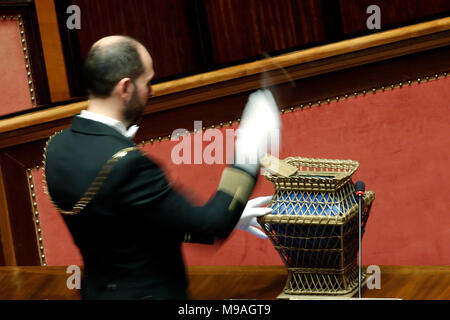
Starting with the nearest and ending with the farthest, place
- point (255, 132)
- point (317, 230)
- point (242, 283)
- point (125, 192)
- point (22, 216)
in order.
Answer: point (125, 192), point (255, 132), point (317, 230), point (242, 283), point (22, 216)

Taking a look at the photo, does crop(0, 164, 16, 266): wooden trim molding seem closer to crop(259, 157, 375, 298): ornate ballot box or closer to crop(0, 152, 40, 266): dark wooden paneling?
crop(0, 152, 40, 266): dark wooden paneling

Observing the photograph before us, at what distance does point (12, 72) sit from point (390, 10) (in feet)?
4.60

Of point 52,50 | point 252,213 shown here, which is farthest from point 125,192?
point 52,50

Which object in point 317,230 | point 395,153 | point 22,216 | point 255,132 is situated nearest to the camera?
point 255,132

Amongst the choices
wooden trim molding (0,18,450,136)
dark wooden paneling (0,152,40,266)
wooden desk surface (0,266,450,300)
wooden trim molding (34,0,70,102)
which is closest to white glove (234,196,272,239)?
wooden desk surface (0,266,450,300)

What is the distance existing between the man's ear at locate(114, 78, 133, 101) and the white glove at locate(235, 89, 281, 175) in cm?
21

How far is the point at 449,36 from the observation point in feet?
7.53

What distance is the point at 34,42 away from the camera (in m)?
2.87

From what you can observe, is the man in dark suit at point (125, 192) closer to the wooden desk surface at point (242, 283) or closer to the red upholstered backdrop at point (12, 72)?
the wooden desk surface at point (242, 283)

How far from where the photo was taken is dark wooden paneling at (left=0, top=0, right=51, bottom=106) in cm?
285

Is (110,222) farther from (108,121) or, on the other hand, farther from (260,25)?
(260,25)

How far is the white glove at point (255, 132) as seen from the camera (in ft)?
4.45

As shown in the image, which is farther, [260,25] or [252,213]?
[260,25]

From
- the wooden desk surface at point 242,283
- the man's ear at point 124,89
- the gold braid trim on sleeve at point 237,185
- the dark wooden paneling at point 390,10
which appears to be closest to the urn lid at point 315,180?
the wooden desk surface at point 242,283
